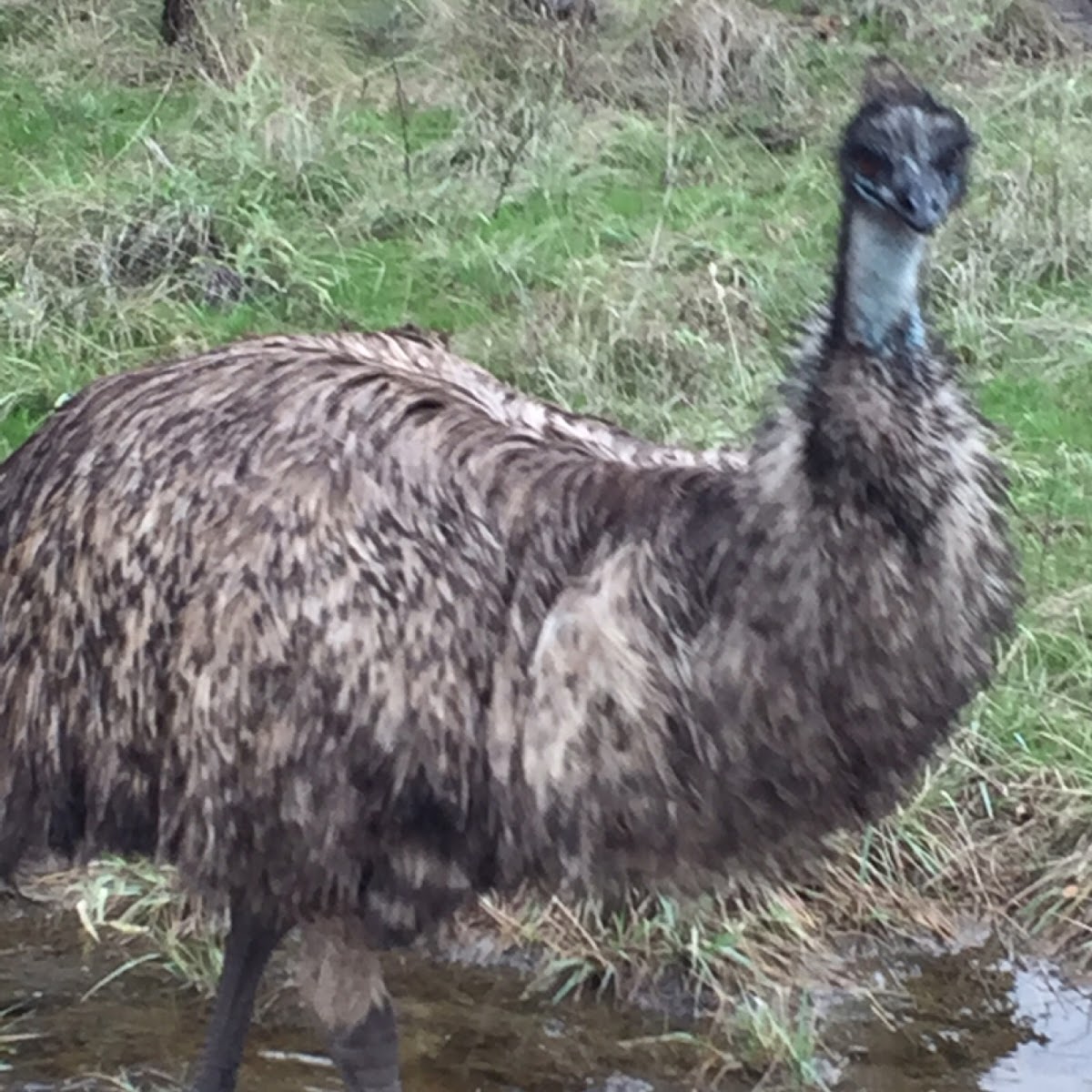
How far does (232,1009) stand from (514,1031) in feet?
2.30

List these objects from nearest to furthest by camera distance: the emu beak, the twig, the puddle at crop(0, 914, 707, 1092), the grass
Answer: the emu beak < the puddle at crop(0, 914, 707, 1092) < the grass < the twig


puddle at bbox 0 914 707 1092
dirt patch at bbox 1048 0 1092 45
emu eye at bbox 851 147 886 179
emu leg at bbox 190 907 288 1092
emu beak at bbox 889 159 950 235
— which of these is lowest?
puddle at bbox 0 914 707 1092

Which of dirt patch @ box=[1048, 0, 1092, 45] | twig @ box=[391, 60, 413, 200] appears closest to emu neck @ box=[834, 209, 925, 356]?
twig @ box=[391, 60, 413, 200]

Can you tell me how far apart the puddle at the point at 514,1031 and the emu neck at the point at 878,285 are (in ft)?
5.03

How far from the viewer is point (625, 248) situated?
22.4ft

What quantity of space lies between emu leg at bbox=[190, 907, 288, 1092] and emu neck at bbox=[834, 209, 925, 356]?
1243mm

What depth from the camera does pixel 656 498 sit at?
9.75 feet

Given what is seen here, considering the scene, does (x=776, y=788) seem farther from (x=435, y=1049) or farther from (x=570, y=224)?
(x=570, y=224)

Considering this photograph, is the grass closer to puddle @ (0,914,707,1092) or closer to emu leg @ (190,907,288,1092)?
puddle @ (0,914,707,1092)

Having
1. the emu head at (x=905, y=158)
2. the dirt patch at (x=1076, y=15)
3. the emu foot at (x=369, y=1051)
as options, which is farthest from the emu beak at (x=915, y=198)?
the dirt patch at (x=1076, y=15)

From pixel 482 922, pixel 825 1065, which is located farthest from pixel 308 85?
pixel 825 1065

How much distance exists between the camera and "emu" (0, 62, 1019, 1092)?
2770 mm

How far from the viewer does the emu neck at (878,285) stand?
275 cm

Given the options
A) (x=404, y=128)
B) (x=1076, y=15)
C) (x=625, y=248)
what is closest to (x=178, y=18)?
(x=404, y=128)
